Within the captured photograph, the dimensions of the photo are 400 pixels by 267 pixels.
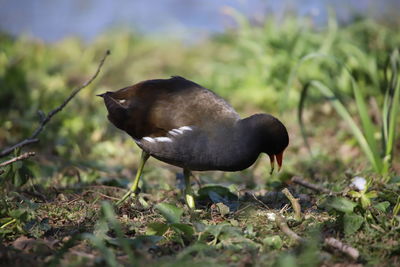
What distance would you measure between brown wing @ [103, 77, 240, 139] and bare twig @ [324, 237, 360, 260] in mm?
1167

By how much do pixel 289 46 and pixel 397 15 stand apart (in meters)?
2.34

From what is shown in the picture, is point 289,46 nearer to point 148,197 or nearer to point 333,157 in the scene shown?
point 333,157

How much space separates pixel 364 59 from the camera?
248 inches

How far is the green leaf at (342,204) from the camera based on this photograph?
3.09 metres

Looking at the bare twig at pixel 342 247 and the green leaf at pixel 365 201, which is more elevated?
the green leaf at pixel 365 201

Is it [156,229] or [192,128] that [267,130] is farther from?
[156,229]

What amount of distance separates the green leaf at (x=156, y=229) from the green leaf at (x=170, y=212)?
5 centimetres

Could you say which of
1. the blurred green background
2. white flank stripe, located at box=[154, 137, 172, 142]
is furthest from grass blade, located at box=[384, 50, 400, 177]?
white flank stripe, located at box=[154, 137, 172, 142]

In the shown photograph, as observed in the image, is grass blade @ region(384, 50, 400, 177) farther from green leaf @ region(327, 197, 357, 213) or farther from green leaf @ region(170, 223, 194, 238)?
green leaf @ region(170, 223, 194, 238)

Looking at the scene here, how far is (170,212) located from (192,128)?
2.35 ft

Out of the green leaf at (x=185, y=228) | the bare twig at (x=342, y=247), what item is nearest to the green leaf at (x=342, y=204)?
the bare twig at (x=342, y=247)

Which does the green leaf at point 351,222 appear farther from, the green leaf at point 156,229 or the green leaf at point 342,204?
the green leaf at point 156,229

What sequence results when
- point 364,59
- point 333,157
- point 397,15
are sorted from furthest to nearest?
point 397,15 → point 364,59 → point 333,157

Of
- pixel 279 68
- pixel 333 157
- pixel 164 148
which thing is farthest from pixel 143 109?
pixel 279 68
